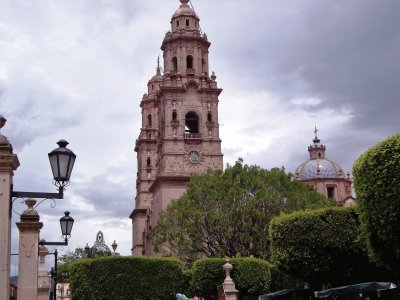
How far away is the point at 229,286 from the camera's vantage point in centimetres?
3475

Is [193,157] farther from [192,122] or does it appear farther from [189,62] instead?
[189,62]

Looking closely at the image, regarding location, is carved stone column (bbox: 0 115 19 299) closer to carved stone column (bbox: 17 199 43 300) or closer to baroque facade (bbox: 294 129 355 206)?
carved stone column (bbox: 17 199 43 300)

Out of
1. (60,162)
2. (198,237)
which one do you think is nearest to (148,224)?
(198,237)

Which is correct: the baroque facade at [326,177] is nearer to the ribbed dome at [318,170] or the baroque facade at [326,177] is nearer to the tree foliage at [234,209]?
the ribbed dome at [318,170]

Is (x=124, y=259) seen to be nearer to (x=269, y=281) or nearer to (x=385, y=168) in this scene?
(x=269, y=281)

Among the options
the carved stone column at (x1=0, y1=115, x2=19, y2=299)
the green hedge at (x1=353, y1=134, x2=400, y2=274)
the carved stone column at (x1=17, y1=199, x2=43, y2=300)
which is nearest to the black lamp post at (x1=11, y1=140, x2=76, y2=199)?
the carved stone column at (x1=0, y1=115, x2=19, y2=299)

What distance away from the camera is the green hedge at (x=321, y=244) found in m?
28.0

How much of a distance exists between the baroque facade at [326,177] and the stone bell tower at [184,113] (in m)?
24.2

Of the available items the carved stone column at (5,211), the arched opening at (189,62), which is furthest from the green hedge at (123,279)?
the arched opening at (189,62)

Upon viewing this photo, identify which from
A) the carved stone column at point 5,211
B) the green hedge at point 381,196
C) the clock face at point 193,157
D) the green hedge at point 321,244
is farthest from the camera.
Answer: the clock face at point 193,157

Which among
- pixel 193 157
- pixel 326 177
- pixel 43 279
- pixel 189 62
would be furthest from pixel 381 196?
pixel 326 177

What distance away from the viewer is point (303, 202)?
151 ft

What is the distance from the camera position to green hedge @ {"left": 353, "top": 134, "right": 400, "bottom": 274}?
17.8 metres

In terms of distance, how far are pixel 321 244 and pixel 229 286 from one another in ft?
27.7
